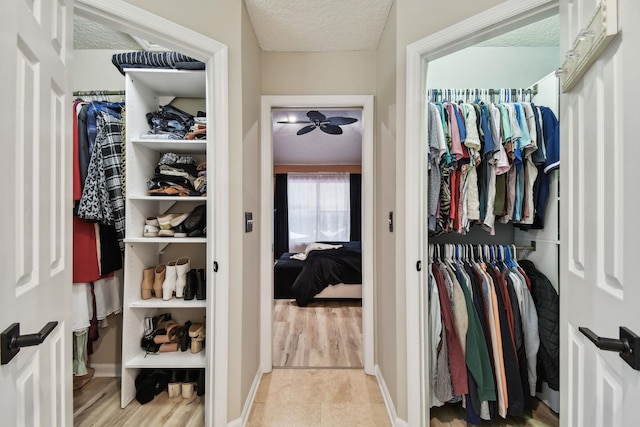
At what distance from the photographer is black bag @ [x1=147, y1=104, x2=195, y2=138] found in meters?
1.88

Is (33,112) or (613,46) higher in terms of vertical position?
(613,46)

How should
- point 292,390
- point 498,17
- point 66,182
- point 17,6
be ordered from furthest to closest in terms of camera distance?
point 292,390
point 498,17
point 66,182
point 17,6

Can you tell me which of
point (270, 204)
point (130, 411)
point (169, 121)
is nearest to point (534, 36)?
point (270, 204)

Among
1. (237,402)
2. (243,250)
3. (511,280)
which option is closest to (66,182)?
(243,250)

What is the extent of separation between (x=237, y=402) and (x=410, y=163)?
1615 mm

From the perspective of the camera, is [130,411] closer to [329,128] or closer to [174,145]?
[174,145]

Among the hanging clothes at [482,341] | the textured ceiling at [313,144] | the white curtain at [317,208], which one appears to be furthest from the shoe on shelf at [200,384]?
the white curtain at [317,208]

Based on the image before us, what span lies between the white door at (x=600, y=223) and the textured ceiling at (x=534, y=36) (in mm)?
1152

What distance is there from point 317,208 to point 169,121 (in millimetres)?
5135

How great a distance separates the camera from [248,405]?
1733 mm

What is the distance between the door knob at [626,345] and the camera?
0.59 m

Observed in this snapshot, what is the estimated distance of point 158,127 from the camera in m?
1.88

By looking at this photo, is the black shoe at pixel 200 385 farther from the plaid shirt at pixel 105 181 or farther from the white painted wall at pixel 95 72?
the white painted wall at pixel 95 72

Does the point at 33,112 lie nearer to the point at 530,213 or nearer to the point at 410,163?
the point at 410,163
